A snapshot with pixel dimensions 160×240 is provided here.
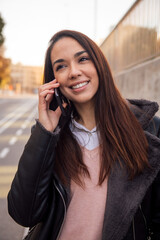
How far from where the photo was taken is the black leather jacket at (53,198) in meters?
1.40

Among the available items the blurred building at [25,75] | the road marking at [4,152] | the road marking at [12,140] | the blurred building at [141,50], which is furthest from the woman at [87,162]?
the blurred building at [25,75]

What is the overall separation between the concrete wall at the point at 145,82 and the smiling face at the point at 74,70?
1.88 m

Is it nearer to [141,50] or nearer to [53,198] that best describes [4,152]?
[141,50]

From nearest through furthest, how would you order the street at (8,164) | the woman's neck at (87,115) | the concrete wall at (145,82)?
the woman's neck at (87,115) < the street at (8,164) < the concrete wall at (145,82)

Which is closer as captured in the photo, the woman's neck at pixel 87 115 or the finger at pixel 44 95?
the finger at pixel 44 95

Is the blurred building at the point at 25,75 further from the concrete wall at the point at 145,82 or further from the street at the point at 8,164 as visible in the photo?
the concrete wall at the point at 145,82

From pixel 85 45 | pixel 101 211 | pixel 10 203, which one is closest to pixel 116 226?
pixel 101 211

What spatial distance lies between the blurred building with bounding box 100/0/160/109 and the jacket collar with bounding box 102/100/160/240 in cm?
210

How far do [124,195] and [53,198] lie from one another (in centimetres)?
42

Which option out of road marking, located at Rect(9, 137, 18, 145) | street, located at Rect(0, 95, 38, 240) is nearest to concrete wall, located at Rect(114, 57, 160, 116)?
street, located at Rect(0, 95, 38, 240)

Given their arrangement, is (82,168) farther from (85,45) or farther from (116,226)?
(85,45)

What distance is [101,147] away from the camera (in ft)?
5.36

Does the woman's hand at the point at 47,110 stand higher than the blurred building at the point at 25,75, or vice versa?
the woman's hand at the point at 47,110

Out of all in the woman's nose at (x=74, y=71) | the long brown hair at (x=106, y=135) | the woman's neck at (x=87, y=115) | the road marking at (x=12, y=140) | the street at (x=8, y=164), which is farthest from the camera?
the road marking at (x=12, y=140)
